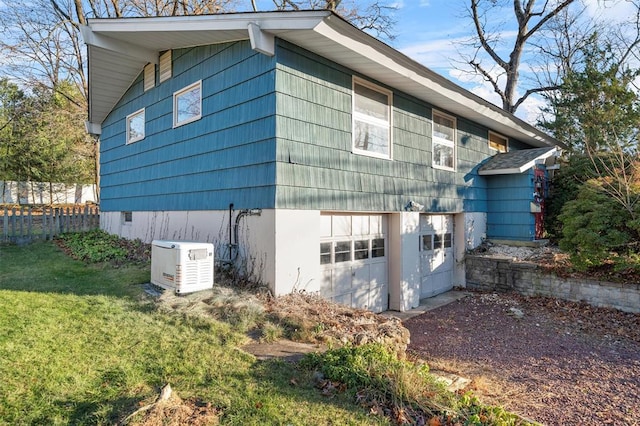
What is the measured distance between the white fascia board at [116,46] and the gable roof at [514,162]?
9.02 meters

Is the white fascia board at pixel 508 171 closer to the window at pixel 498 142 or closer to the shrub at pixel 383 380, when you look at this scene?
the window at pixel 498 142

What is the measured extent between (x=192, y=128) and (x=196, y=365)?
5.44m

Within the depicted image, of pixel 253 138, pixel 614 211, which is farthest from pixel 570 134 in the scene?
pixel 253 138

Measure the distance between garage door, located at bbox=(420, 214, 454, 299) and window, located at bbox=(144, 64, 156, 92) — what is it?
23.7 ft

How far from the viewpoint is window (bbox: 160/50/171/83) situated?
8.60 m

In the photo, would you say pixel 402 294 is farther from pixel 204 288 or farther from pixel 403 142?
pixel 204 288

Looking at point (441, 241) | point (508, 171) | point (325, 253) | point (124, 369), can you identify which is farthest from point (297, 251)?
point (508, 171)

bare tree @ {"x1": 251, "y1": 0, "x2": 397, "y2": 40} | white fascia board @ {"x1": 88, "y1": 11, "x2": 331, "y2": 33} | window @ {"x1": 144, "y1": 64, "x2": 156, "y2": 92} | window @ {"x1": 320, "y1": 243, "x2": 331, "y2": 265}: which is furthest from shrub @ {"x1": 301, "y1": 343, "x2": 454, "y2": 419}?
bare tree @ {"x1": 251, "y1": 0, "x2": 397, "y2": 40}

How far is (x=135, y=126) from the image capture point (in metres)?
10.3

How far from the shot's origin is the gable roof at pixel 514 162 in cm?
1038

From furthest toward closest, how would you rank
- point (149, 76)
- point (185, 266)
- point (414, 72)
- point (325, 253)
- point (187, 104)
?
point (149, 76) < point (187, 104) < point (414, 72) < point (325, 253) < point (185, 266)

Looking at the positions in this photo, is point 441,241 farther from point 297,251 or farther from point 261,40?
point 261,40

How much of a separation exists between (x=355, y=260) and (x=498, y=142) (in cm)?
741

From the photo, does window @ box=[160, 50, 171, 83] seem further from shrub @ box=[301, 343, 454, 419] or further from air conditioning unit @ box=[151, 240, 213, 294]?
shrub @ box=[301, 343, 454, 419]
